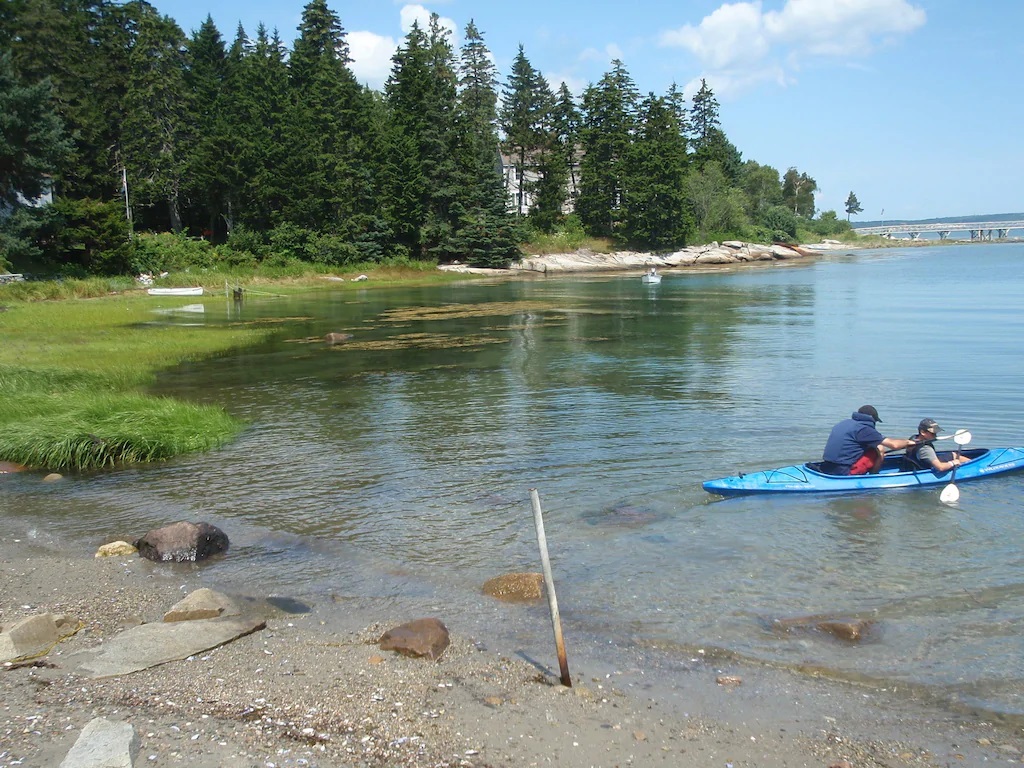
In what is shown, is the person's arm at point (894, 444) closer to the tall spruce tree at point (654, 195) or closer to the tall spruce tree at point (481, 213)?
the tall spruce tree at point (481, 213)

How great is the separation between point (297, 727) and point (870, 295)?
192 ft

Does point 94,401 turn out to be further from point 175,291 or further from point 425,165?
point 425,165

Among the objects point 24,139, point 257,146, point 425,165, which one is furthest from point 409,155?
point 24,139

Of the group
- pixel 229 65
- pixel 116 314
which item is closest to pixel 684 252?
pixel 229 65

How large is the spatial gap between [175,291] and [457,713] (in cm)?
5466

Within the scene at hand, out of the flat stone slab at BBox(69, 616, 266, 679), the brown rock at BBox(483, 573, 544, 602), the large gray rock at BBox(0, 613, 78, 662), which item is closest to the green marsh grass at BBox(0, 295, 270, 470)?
the large gray rock at BBox(0, 613, 78, 662)

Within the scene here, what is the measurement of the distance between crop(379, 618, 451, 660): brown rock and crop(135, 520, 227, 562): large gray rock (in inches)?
166

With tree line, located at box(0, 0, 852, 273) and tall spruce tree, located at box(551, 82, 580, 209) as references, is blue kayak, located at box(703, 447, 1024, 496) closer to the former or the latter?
tree line, located at box(0, 0, 852, 273)

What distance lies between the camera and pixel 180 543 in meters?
11.4

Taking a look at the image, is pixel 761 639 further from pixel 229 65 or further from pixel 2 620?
pixel 229 65

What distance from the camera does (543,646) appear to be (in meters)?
8.61

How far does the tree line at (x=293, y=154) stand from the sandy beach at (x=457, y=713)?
51.6m

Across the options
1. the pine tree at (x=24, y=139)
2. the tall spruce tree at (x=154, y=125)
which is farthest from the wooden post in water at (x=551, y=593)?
the tall spruce tree at (x=154, y=125)

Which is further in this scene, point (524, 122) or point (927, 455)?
point (524, 122)
